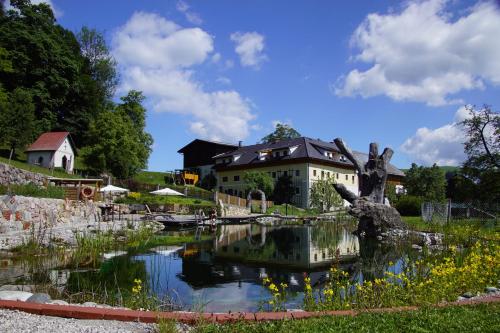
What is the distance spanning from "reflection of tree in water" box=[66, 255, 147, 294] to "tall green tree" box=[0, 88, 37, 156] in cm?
2782

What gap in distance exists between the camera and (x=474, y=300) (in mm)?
5883

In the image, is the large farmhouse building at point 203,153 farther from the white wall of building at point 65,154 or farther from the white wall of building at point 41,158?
the white wall of building at point 41,158

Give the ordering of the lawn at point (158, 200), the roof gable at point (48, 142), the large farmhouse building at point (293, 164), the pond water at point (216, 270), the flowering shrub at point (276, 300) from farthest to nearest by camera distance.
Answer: the large farmhouse building at point (293, 164)
the roof gable at point (48, 142)
the lawn at point (158, 200)
the pond water at point (216, 270)
the flowering shrub at point (276, 300)

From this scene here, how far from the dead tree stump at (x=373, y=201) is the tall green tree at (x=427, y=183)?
99.5ft

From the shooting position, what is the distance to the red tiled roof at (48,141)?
4409 cm

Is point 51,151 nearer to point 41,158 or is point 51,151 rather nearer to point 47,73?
point 41,158

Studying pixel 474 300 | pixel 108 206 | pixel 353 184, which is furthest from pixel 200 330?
pixel 353 184

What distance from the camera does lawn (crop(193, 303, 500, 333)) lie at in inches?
170

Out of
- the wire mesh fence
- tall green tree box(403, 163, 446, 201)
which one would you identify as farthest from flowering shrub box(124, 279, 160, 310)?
tall green tree box(403, 163, 446, 201)

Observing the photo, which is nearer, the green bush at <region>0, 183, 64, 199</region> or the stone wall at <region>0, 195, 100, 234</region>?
the stone wall at <region>0, 195, 100, 234</region>

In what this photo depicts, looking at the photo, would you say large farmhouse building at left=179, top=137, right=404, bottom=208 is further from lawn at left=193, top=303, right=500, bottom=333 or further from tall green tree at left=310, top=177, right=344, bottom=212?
lawn at left=193, top=303, right=500, bottom=333

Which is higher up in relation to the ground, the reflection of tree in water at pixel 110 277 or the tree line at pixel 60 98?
the tree line at pixel 60 98

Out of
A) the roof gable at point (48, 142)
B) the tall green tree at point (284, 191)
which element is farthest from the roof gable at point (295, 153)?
the roof gable at point (48, 142)

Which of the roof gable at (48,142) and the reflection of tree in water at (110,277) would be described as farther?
the roof gable at (48,142)
